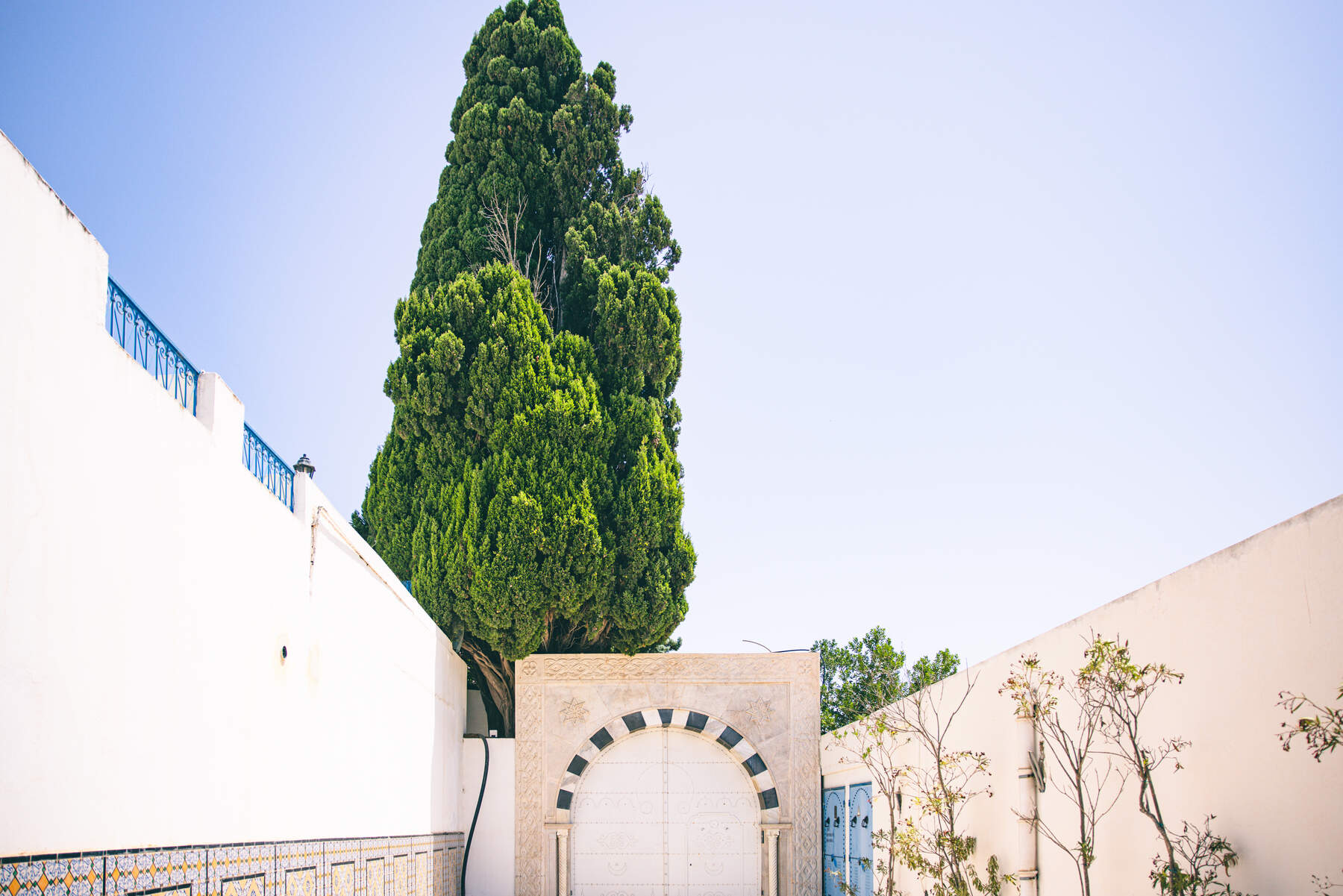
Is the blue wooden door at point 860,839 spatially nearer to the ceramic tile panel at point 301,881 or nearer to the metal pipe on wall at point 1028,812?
the metal pipe on wall at point 1028,812

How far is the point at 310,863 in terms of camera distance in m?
5.68

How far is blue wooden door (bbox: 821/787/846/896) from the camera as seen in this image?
34.2ft

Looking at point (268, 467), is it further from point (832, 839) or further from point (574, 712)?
point (832, 839)

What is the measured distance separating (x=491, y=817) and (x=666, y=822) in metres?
1.67

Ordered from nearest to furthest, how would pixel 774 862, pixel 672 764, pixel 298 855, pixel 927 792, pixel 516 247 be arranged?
pixel 298 855 → pixel 927 792 → pixel 774 862 → pixel 672 764 → pixel 516 247

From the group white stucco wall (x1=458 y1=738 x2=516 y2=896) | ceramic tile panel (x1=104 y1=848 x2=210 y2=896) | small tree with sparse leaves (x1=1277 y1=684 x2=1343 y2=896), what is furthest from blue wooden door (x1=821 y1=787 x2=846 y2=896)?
small tree with sparse leaves (x1=1277 y1=684 x2=1343 y2=896)

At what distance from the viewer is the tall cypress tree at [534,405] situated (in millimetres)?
10438

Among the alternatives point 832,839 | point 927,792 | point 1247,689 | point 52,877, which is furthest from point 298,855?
point 832,839

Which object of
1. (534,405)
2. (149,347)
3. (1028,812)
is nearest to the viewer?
(149,347)

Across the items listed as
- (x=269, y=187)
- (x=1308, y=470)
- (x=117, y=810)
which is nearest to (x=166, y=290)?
(x=269, y=187)

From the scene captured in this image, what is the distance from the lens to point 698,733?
1112 cm

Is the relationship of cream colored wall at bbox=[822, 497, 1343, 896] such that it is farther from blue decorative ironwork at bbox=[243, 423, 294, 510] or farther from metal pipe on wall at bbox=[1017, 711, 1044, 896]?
blue decorative ironwork at bbox=[243, 423, 294, 510]

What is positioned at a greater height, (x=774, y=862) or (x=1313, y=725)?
(x=1313, y=725)

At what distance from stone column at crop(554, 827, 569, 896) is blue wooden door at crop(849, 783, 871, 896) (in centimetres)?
268
